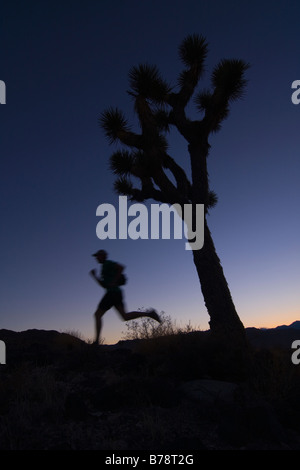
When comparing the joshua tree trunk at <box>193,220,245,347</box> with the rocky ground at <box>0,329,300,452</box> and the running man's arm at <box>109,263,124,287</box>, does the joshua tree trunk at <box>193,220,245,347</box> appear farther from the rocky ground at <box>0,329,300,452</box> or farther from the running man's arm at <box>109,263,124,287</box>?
the running man's arm at <box>109,263,124,287</box>

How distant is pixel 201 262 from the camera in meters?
9.88

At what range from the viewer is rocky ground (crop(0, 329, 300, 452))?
14.5 feet

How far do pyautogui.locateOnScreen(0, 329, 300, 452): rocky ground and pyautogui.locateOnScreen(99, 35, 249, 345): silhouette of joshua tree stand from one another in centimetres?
245

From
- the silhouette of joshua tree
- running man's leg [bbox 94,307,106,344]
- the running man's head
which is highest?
the silhouette of joshua tree

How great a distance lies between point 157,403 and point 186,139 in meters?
7.72

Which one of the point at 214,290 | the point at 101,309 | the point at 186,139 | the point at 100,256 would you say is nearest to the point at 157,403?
the point at 101,309

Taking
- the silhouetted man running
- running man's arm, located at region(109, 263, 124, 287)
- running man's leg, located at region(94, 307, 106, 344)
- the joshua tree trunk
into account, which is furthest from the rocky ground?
the joshua tree trunk

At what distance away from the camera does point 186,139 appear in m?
11.3

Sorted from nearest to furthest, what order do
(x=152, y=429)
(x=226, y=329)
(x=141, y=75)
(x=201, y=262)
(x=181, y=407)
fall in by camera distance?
(x=152, y=429) → (x=181, y=407) → (x=226, y=329) → (x=201, y=262) → (x=141, y=75)

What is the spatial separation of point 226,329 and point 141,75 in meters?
7.39

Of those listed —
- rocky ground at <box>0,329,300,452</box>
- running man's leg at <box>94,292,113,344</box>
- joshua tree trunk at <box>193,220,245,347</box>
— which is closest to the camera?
rocky ground at <box>0,329,300,452</box>

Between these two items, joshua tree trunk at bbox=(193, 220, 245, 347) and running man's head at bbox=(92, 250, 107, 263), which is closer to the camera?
running man's head at bbox=(92, 250, 107, 263)

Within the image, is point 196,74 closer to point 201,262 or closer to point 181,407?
point 201,262
